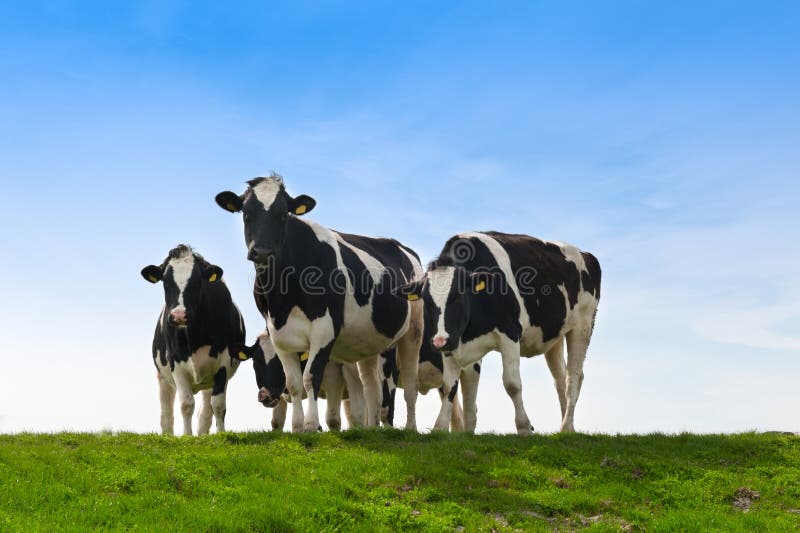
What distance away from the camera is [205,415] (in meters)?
21.4

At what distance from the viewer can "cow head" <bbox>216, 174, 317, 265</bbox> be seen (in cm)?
1667

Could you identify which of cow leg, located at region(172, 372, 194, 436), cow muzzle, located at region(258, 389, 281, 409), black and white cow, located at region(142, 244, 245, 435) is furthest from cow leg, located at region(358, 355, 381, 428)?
cow leg, located at region(172, 372, 194, 436)

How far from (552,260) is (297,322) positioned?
621 centimetres

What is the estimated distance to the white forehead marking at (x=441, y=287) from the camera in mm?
17484

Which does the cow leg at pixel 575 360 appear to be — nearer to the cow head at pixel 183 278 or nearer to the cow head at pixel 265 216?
the cow head at pixel 265 216

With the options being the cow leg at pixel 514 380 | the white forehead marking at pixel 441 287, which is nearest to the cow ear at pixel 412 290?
the white forehead marking at pixel 441 287

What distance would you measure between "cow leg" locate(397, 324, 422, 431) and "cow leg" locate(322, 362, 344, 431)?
4.55ft

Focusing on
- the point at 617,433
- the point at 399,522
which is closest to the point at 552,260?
the point at 617,433

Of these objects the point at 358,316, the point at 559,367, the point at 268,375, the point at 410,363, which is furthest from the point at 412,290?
the point at 559,367

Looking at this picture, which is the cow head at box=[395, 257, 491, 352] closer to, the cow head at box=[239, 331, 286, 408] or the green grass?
the green grass

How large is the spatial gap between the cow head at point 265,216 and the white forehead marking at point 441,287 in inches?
114

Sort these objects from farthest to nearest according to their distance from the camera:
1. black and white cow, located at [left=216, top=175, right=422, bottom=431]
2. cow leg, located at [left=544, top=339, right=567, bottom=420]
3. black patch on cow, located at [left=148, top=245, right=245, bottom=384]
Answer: cow leg, located at [left=544, top=339, right=567, bottom=420], black patch on cow, located at [left=148, top=245, right=245, bottom=384], black and white cow, located at [left=216, top=175, right=422, bottom=431]

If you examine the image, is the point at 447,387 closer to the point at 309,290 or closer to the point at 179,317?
the point at 309,290

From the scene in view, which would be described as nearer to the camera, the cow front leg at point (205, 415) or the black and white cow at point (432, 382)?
the black and white cow at point (432, 382)
